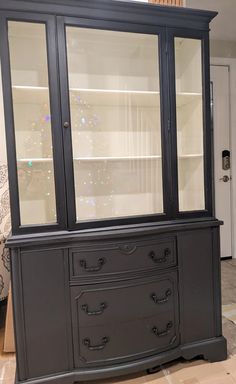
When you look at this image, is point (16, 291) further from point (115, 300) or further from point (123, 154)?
point (123, 154)

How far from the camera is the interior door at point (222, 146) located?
3.24 meters

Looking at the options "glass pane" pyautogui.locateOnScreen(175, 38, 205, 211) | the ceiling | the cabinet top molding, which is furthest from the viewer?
the ceiling

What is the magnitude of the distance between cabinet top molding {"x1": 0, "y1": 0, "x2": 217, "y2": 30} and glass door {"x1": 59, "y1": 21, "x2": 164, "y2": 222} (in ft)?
0.30

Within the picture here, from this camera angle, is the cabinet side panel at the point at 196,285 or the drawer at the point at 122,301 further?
the cabinet side panel at the point at 196,285

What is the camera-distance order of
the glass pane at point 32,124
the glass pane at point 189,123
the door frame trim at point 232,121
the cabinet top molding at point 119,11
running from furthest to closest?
the door frame trim at point 232,121
the glass pane at point 189,123
the glass pane at point 32,124
the cabinet top molding at point 119,11

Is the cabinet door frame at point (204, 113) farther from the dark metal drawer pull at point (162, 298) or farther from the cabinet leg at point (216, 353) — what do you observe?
the cabinet leg at point (216, 353)

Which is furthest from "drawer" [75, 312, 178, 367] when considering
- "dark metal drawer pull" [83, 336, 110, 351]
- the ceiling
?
the ceiling

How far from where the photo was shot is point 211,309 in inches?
69.6

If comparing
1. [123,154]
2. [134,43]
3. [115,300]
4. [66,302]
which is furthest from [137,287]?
[134,43]

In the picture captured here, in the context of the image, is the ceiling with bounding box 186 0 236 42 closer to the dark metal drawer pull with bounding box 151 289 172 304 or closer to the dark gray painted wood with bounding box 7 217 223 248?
the dark gray painted wood with bounding box 7 217 223 248

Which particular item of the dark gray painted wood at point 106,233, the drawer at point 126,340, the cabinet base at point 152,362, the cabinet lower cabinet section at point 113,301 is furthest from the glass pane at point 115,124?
the cabinet base at point 152,362

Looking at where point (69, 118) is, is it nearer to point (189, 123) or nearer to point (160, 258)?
point (189, 123)

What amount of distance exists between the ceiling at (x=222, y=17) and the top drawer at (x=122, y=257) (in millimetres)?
2009

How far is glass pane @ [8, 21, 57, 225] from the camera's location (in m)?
1.50
